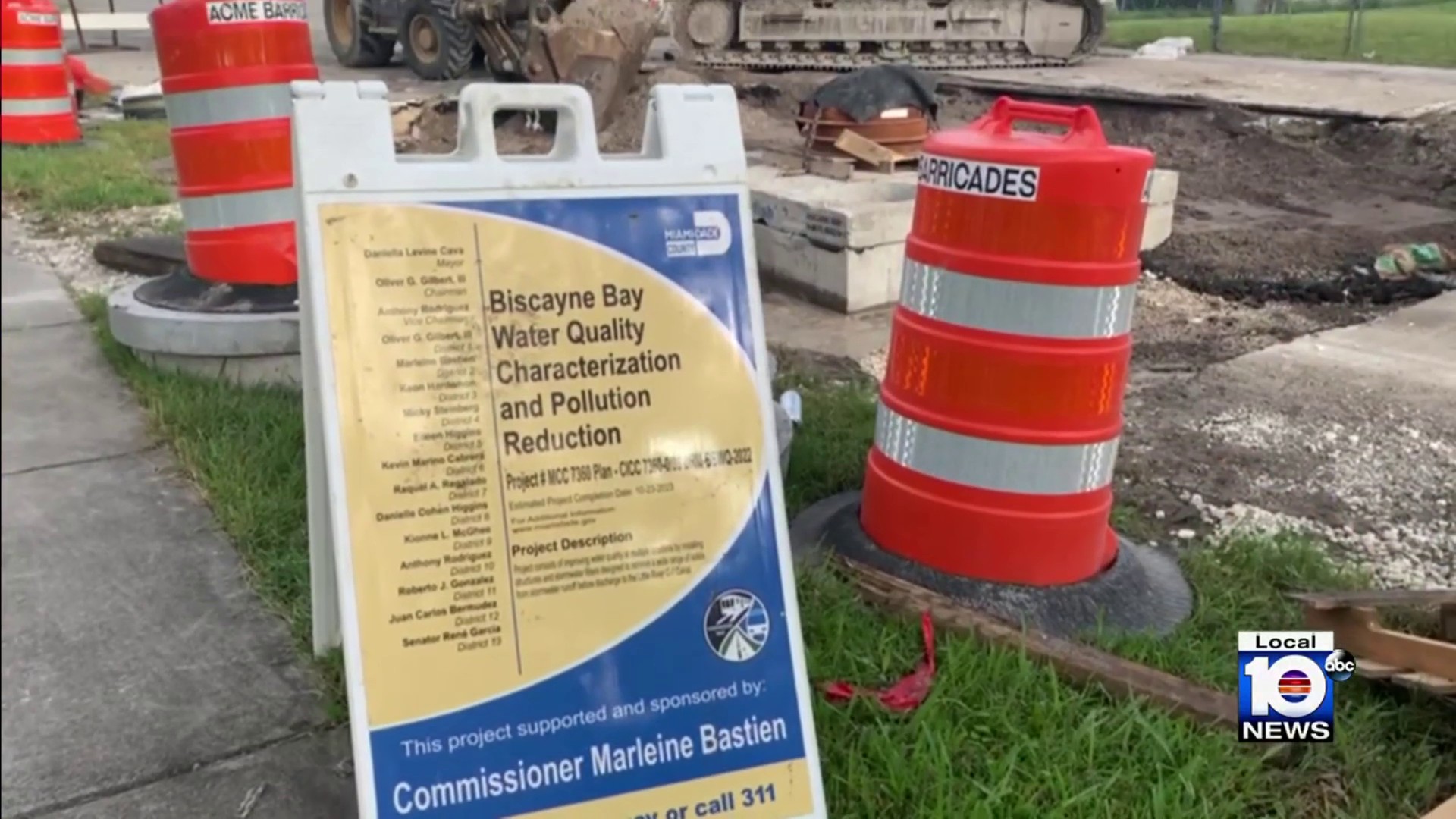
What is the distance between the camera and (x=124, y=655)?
3.05 meters

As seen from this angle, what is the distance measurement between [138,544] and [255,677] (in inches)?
33.1

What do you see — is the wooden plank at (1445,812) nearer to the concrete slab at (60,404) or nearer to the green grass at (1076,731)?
the green grass at (1076,731)

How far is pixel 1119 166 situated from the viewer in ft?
10.1

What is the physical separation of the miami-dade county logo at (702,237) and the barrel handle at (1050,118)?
3.59 feet

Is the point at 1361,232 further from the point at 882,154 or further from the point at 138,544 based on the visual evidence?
the point at 138,544

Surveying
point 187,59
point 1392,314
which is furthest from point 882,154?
point 187,59

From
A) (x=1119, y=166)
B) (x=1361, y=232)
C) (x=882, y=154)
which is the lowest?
(x=1361, y=232)

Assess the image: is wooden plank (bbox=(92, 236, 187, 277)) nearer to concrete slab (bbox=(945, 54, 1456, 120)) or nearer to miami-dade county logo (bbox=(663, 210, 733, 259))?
miami-dade county logo (bbox=(663, 210, 733, 259))

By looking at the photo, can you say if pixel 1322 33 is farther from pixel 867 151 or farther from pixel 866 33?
pixel 867 151

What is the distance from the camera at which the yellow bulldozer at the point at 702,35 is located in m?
11.0

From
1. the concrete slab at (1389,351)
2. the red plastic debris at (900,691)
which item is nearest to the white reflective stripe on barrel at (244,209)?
the red plastic debris at (900,691)

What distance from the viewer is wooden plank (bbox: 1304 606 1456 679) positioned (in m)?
2.94

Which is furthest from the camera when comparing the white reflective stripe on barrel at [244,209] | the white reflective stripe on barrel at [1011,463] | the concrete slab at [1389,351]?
the concrete slab at [1389,351]

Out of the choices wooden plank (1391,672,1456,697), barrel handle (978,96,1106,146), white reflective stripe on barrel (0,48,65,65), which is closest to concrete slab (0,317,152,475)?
white reflective stripe on barrel (0,48,65,65)
